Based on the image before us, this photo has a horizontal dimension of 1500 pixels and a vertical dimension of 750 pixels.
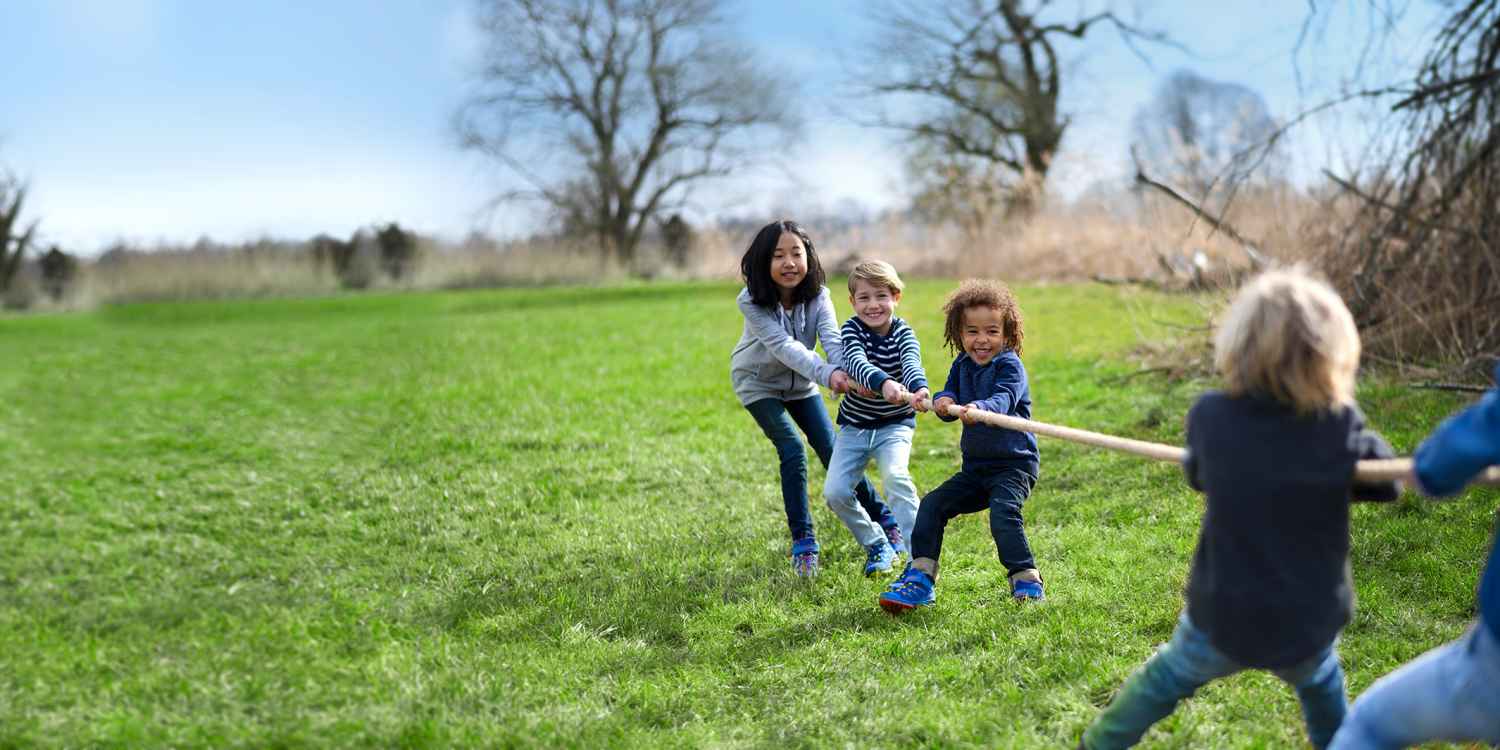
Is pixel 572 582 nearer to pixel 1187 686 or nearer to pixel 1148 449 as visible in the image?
pixel 1148 449

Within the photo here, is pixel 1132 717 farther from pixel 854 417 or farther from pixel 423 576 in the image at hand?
pixel 423 576

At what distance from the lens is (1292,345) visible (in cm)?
250

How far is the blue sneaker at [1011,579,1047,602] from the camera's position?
472 centimetres

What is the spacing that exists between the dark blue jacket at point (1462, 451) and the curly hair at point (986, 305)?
2.18 metres

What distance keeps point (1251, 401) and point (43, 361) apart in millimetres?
17308

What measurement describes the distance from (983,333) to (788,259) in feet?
3.41

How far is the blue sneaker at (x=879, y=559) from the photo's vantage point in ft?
17.3

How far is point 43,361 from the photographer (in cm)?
1597

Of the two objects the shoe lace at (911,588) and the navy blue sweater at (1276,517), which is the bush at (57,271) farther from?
the navy blue sweater at (1276,517)

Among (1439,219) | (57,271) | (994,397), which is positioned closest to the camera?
(994,397)

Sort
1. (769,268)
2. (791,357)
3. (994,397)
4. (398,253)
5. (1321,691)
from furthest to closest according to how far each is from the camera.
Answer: (398,253)
(769,268)
(791,357)
(994,397)
(1321,691)

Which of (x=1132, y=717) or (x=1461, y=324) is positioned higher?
(x=1461, y=324)

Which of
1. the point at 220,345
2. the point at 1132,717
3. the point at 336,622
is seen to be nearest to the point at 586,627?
the point at 336,622

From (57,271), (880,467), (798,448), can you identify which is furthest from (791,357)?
(57,271)
